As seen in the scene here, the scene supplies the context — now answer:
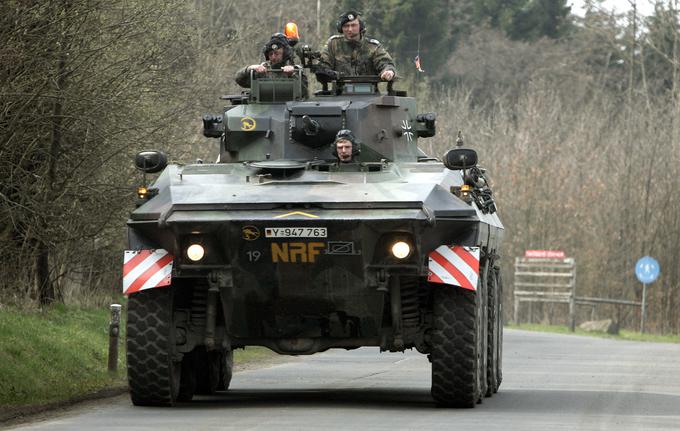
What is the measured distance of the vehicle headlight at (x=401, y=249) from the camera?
15586 millimetres

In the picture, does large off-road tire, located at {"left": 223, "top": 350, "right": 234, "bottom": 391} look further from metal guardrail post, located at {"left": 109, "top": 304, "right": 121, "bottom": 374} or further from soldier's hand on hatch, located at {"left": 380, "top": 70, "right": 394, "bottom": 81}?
soldier's hand on hatch, located at {"left": 380, "top": 70, "right": 394, "bottom": 81}

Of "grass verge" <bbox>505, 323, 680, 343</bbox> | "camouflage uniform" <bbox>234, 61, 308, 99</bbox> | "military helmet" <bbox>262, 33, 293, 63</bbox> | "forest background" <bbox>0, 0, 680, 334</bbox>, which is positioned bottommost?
"grass verge" <bbox>505, 323, 680, 343</bbox>

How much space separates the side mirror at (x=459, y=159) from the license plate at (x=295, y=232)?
4.73ft

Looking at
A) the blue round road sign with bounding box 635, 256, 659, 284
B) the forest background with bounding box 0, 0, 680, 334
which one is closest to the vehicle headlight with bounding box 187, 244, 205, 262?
the forest background with bounding box 0, 0, 680, 334

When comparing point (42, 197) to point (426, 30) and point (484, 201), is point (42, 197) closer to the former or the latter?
point (484, 201)

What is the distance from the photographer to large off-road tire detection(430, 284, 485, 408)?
16.0 metres

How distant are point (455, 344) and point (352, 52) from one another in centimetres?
434

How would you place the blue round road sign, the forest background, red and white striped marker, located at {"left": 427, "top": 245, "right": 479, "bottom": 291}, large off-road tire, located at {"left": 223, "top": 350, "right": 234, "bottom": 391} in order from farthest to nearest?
1. the blue round road sign
2. the forest background
3. large off-road tire, located at {"left": 223, "top": 350, "right": 234, "bottom": 391}
4. red and white striped marker, located at {"left": 427, "top": 245, "right": 479, "bottom": 291}

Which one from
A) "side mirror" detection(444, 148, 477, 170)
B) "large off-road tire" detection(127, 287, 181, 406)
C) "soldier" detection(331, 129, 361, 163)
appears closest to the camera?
"large off-road tire" detection(127, 287, 181, 406)

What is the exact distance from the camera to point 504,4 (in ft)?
260

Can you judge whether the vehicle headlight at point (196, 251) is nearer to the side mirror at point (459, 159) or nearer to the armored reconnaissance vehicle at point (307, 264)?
the armored reconnaissance vehicle at point (307, 264)

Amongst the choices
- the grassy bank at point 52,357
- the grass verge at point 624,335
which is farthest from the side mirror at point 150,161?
the grass verge at point 624,335

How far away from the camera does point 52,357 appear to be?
19.6 metres

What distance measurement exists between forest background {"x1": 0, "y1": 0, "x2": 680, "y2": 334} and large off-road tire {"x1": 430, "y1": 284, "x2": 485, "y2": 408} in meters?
4.60
